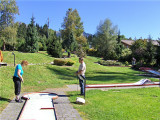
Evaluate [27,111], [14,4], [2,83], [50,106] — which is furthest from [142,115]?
[14,4]

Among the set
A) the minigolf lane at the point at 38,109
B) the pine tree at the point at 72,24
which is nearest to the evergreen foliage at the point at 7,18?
the pine tree at the point at 72,24

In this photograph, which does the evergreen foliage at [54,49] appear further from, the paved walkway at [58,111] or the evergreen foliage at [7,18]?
the paved walkway at [58,111]

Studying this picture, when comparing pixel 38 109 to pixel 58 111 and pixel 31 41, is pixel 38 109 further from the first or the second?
pixel 31 41

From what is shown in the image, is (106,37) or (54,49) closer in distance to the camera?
(54,49)

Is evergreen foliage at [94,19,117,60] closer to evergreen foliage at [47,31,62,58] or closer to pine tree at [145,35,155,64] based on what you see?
pine tree at [145,35,155,64]

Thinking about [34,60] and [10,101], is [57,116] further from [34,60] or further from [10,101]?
[34,60]

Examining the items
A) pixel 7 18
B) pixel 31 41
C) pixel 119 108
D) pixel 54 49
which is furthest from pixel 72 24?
pixel 119 108

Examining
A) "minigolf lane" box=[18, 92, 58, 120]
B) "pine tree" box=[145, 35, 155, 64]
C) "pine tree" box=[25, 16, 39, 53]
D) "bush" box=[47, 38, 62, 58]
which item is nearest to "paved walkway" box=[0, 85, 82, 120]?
"minigolf lane" box=[18, 92, 58, 120]

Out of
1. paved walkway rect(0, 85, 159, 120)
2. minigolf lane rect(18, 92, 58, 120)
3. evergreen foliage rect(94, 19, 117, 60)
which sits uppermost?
evergreen foliage rect(94, 19, 117, 60)

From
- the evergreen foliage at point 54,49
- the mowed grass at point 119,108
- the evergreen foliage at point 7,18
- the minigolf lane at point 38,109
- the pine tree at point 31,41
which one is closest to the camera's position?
the minigolf lane at point 38,109

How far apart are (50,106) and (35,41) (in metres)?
19.7

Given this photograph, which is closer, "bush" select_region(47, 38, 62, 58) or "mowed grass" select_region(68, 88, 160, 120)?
"mowed grass" select_region(68, 88, 160, 120)

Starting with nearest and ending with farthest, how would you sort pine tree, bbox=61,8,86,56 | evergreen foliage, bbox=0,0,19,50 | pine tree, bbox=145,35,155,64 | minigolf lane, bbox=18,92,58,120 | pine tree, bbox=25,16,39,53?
minigolf lane, bbox=18,92,58,120
pine tree, bbox=25,16,39,53
pine tree, bbox=145,35,155,64
evergreen foliage, bbox=0,0,19,50
pine tree, bbox=61,8,86,56

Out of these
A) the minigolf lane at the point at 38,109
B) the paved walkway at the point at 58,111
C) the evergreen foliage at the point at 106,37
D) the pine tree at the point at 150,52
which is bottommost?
the paved walkway at the point at 58,111
